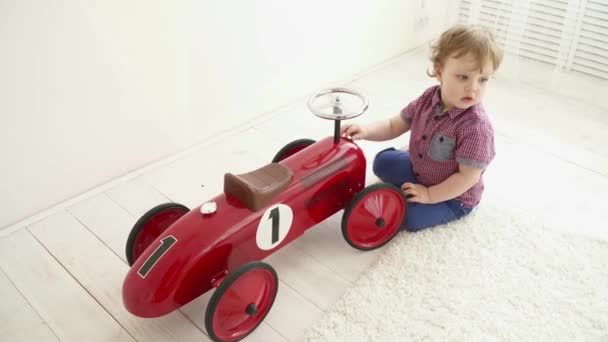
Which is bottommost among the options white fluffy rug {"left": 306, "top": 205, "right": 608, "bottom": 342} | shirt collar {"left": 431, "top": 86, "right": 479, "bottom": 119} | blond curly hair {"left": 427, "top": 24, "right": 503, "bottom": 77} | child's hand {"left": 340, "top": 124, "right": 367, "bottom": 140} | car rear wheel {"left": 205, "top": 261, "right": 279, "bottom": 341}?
white fluffy rug {"left": 306, "top": 205, "right": 608, "bottom": 342}

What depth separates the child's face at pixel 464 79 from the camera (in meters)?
1.00

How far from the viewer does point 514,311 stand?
3.22 ft

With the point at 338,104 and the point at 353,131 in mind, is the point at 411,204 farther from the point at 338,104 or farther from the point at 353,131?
the point at 338,104

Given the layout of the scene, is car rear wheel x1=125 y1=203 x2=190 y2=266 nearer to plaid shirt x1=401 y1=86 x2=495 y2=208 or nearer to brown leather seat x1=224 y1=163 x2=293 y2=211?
brown leather seat x1=224 y1=163 x2=293 y2=211

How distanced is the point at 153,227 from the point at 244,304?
9.3 inches

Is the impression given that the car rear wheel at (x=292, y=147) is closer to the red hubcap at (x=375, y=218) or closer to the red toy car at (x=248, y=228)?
the red toy car at (x=248, y=228)

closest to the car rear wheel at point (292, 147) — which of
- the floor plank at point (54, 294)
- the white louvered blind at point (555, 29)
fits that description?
the floor plank at point (54, 294)

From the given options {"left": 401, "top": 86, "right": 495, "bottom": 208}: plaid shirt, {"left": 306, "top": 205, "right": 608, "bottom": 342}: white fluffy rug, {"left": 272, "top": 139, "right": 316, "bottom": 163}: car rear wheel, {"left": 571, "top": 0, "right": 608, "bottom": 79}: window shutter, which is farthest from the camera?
{"left": 571, "top": 0, "right": 608, "bottom": 79}: window shutter

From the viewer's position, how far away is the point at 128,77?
121 centimetres

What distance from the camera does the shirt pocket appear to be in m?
1.09

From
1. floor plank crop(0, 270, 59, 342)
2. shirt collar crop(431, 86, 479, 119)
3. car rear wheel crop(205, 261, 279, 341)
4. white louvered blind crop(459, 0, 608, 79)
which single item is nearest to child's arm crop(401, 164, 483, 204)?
shirt collar crop(431, 86, 479, 119)

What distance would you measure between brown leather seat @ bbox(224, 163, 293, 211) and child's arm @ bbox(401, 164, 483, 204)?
0.31 meters

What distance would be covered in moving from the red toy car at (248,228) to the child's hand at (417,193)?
4cm

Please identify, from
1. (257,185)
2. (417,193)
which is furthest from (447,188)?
(257,185)
